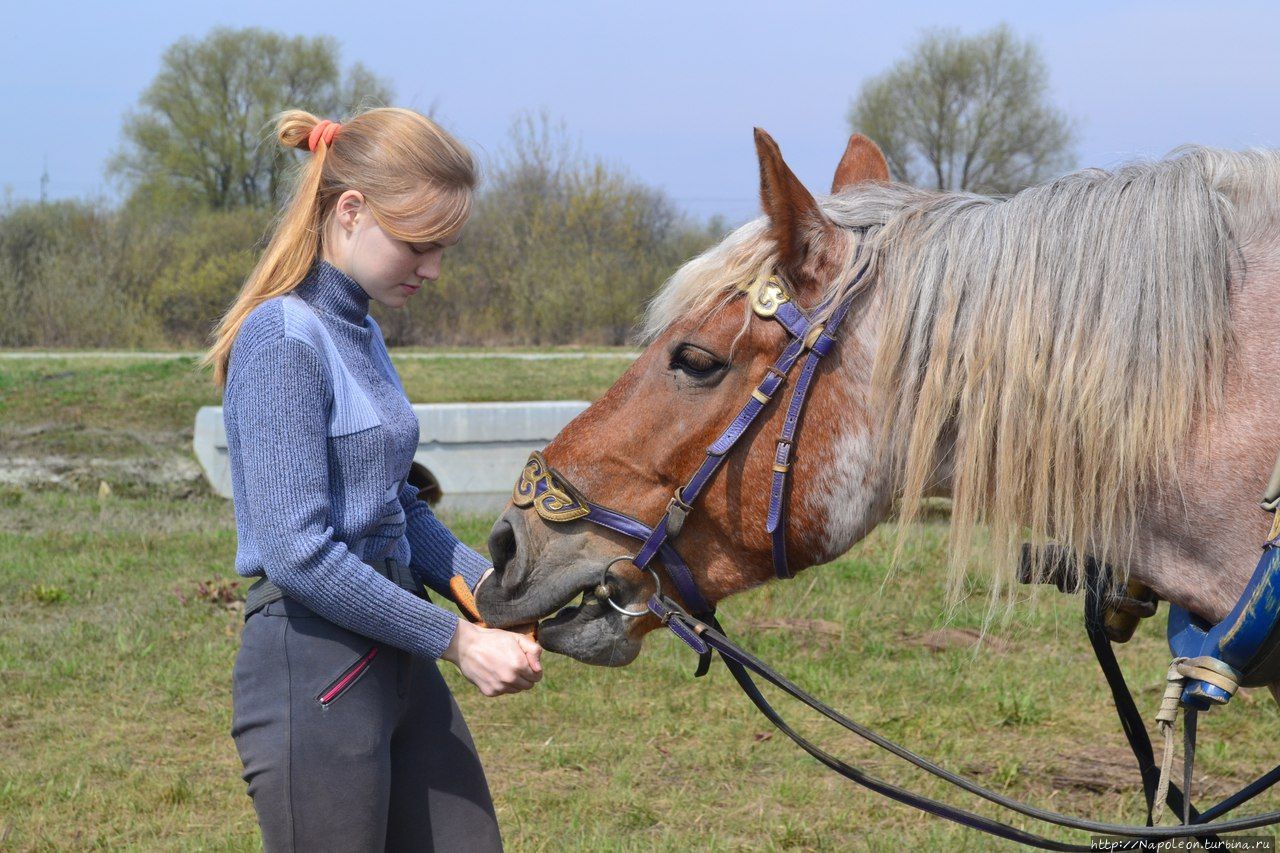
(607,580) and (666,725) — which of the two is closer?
(607,580)

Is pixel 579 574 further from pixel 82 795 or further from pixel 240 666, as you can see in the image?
pixel 82 795

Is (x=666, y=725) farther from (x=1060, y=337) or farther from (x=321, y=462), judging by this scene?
(x=1060, y=337)

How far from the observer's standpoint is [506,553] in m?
2.14

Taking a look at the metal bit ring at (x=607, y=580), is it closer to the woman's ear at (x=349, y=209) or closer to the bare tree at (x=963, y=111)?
the woman's ear at (x=349, y=209)

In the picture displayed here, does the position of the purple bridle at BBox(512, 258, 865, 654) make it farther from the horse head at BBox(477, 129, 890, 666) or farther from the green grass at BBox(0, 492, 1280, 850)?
the green grass at BBox(0, 492, 1280, 850)

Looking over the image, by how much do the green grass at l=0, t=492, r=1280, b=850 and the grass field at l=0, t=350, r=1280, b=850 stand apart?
0.04 ft

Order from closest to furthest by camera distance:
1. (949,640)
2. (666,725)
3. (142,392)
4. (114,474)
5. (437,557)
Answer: (437,557) → (666,725) → (949,640) → (114,474) → (142,392)

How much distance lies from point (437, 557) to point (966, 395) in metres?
1.18

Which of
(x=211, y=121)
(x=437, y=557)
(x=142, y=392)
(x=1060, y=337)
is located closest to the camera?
(x=1060, y=337)

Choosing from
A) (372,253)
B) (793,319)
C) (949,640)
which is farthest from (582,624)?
(949,640)

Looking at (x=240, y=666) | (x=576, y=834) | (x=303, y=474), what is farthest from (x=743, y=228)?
(x=576, y=834)

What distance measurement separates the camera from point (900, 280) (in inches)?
76.9

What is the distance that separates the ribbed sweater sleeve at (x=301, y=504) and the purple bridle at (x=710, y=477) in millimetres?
291

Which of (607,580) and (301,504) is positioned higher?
(301,504)
